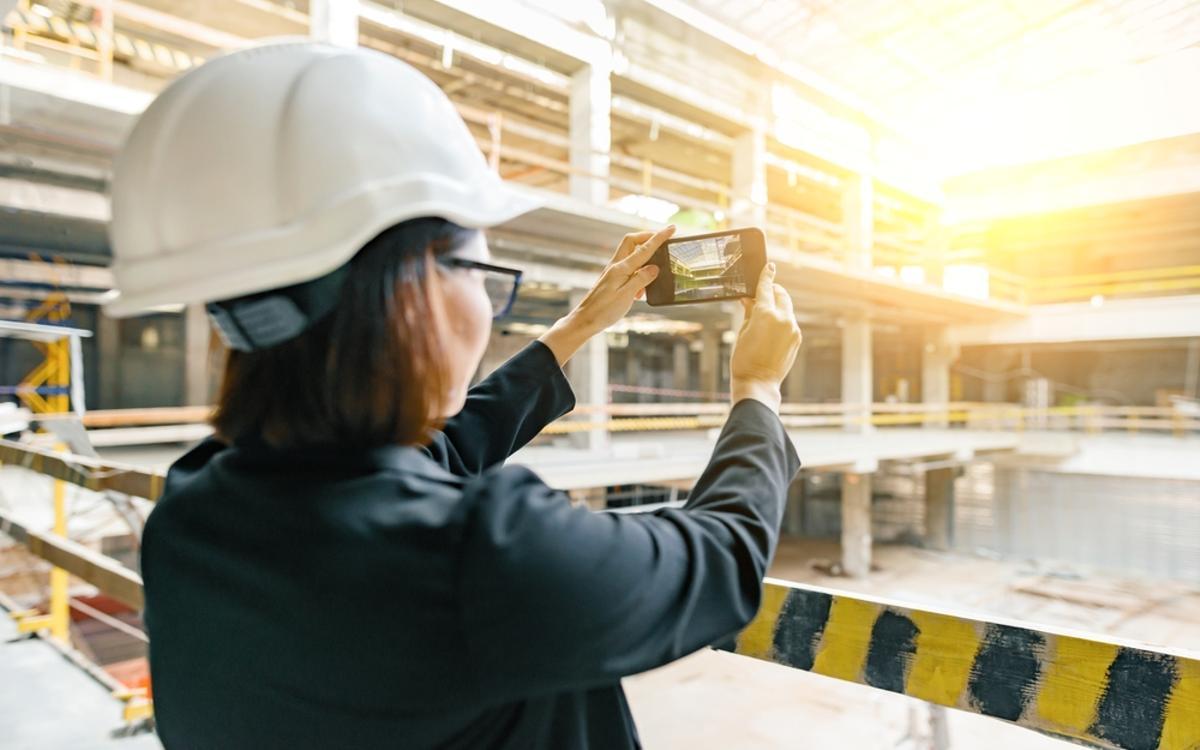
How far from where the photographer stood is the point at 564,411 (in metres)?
1.13

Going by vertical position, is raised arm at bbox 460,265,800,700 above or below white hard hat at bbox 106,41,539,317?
below

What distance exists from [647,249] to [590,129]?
25.9 ft

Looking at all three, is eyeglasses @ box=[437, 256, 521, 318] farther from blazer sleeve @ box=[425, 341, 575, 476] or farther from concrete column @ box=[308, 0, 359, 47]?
concrete column @ box=[308, 0, 359, 47]

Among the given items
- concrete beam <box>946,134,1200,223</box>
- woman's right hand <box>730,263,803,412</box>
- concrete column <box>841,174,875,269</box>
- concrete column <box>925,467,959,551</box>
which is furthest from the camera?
concrete column <box>925,467,959,551</box>

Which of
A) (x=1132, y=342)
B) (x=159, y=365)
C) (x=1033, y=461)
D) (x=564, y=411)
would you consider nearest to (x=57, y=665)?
(x=564, y=411)

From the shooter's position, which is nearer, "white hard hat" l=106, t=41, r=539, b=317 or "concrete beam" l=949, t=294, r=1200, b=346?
"white hard hat" l=106, t=41, r=539, b=317

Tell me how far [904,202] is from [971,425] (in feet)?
26.2

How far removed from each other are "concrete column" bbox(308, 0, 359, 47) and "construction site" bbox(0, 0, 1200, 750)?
0.13 ft

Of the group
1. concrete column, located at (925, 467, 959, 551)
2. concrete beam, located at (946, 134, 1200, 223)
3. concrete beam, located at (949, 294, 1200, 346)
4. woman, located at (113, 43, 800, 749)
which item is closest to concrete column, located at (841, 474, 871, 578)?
concrete column, located at (925, 467, 959, 551)

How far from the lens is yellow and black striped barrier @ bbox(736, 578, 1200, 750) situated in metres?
0.75

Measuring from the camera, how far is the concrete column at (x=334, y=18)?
6.09 metres

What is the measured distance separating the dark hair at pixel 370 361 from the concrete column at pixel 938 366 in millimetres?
18162

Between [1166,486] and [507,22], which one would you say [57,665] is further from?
[1166,486]

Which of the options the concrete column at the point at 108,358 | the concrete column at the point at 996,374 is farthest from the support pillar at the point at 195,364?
the concrete column at the point at 996,374
